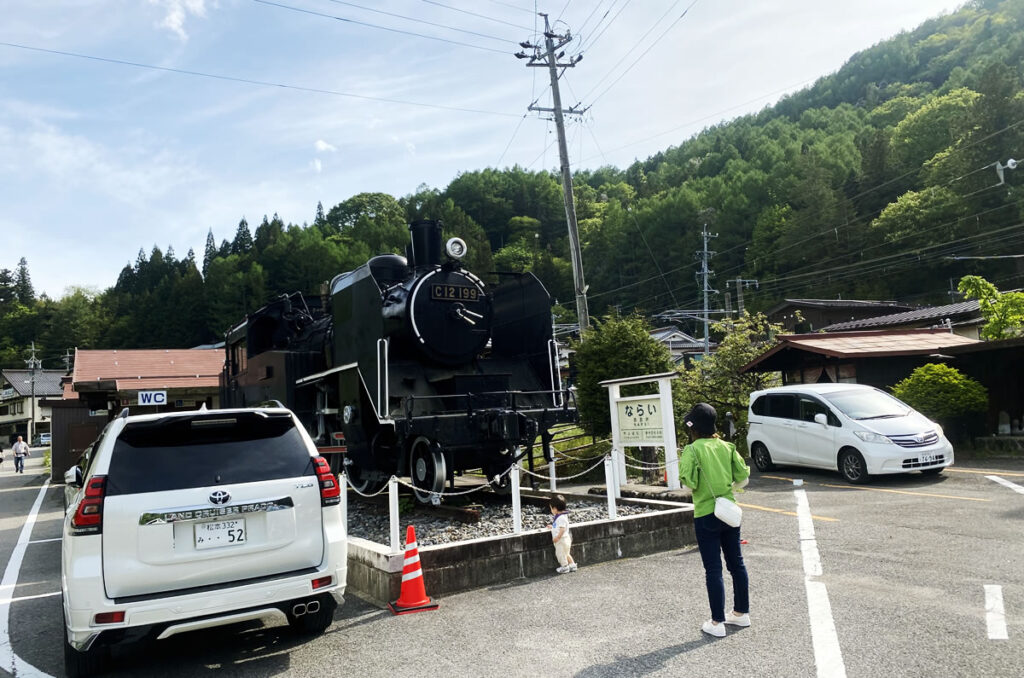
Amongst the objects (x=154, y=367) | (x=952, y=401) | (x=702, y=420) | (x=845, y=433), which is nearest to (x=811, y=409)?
(x=845, y=433)

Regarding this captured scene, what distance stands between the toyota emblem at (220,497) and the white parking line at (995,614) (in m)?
4.90

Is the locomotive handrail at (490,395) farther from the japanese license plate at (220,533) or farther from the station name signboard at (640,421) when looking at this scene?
the japanese license plate at (220,533)

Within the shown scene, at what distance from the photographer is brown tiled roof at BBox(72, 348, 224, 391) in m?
23.3

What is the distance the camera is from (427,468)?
→ 29.6 ft

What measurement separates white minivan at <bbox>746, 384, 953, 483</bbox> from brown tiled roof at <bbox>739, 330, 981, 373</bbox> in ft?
11.5

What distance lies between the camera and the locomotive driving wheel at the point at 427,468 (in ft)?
28.5

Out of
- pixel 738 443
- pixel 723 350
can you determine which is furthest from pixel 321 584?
pixel 723 350

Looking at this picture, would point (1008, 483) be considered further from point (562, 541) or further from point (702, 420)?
point (702, 420)

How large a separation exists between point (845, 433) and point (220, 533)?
10763mm

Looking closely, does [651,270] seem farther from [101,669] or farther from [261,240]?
[101,669]

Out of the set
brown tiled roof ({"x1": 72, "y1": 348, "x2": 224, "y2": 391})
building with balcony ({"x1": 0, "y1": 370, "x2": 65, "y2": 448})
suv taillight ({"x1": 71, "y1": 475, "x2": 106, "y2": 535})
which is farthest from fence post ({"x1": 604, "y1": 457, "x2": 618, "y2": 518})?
building with balcony ({"x1": 0, "y1": 370, "x2": 65, "y2": 448})

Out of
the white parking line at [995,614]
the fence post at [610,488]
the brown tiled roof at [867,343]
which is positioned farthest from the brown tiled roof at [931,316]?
the white parking line at [995,614]

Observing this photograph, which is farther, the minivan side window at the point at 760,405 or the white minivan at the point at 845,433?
the minivan side window at the point at 760,405

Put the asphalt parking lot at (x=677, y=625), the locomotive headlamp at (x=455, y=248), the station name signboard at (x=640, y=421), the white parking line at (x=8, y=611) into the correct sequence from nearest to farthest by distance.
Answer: the asphalt parking lot at (x=677, y=625), the white parking line at (x=8, y=611), the locomotive headlamp at (x=455, y=248), the station name signboard at (x=640, y=421)
